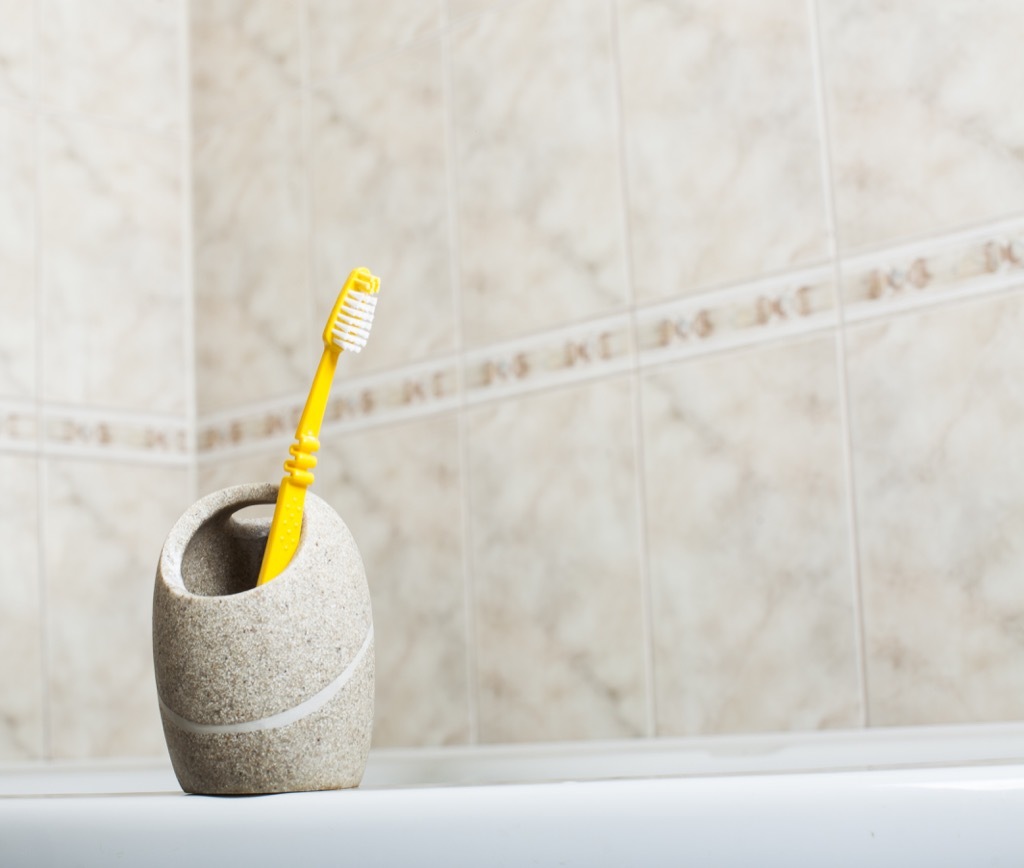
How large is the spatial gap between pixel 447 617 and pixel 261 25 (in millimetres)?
964

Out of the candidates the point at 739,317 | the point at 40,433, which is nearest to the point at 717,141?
the point at 739,317

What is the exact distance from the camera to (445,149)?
5.93 feet

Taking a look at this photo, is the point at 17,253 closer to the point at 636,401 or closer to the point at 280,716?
the point at 636,401

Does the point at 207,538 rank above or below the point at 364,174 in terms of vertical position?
below

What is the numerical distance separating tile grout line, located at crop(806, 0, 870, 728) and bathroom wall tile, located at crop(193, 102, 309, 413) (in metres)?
0.82

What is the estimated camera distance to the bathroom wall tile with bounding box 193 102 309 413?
1999 millimetres

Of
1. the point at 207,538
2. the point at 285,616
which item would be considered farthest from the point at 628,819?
the point at 207,538

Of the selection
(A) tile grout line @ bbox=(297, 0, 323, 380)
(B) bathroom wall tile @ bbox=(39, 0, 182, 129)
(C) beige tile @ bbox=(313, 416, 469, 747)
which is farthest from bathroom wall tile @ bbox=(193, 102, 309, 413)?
(C) beige tile @ bbox=(313, 416, 469, 747)

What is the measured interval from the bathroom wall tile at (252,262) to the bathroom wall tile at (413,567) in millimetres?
207

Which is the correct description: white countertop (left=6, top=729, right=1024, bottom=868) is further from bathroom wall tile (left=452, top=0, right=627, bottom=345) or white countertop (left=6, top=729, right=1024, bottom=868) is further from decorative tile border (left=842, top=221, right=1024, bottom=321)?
bathroom wall tile (left=452, top=0, right=627, bottom=345)

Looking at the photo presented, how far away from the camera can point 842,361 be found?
1.38 m

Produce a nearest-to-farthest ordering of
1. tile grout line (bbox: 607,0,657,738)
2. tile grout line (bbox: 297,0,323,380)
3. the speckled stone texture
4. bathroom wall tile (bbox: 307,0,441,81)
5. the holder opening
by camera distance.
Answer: the speckled stone texture < the holder opening < tile grout line (bbox: 607,0,657,738) < bathroom wall tile (bbox: 307,0,441,81) < tile grout line (bbox: 297,0,323,380)

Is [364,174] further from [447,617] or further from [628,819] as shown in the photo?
[628,819]

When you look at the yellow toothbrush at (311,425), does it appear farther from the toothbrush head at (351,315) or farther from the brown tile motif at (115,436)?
the brown tile motif at (115,436)
